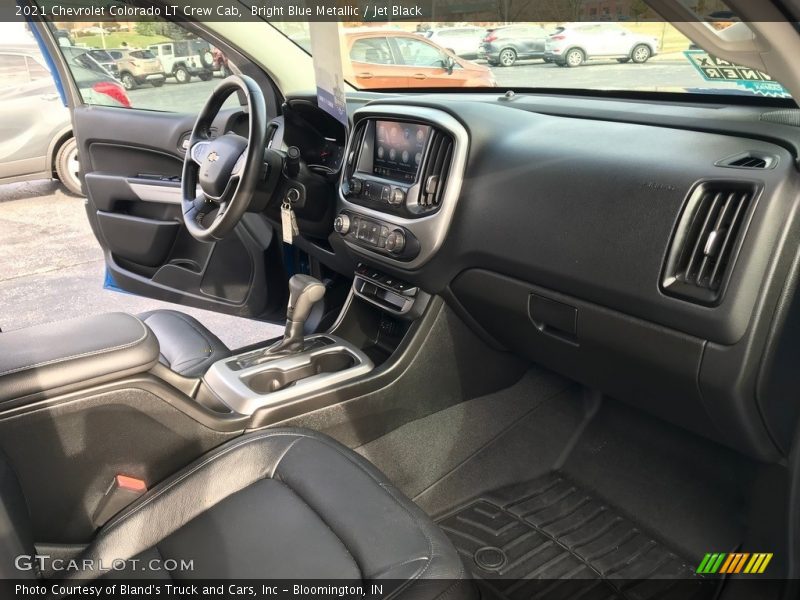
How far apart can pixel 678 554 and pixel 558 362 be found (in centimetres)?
51

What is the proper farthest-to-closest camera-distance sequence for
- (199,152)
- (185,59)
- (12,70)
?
(12,70) < (185,59) < (199,152)

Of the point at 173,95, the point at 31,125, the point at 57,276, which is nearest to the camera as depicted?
the point at 173,95

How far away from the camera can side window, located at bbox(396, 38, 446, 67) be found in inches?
79.7

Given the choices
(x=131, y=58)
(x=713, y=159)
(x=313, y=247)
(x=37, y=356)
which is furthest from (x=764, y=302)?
(x=131, y=58)

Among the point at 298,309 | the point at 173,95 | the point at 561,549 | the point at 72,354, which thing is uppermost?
the point at 173,95

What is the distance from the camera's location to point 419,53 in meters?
2.06

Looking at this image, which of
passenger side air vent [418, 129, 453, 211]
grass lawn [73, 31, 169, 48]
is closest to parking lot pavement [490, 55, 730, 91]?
passenger side air vent [418, 129, 453, 211]

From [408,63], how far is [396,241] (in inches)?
28.3

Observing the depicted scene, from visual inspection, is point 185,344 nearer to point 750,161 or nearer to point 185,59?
point 185,59

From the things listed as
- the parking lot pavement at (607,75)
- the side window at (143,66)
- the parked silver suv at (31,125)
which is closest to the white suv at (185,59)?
the side window at (143,66)

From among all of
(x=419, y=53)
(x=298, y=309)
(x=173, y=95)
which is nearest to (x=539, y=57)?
(x=419, y=53)

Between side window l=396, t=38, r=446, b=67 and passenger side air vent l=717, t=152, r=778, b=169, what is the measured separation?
106 centimetres

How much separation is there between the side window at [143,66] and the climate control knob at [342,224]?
0.75m

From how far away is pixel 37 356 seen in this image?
1.25 m
